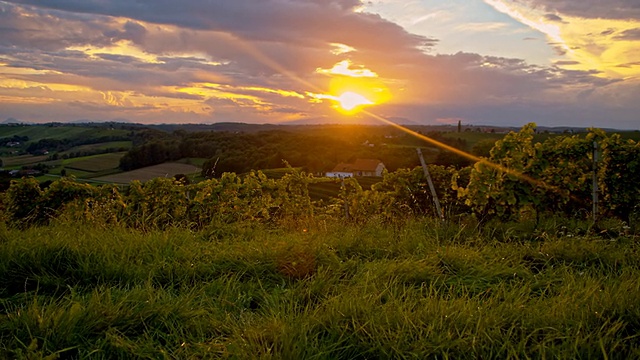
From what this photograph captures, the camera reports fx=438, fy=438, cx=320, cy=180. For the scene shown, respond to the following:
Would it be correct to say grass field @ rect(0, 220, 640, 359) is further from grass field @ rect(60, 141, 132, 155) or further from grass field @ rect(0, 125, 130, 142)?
grass field @ rect(0, 125, 130, 142)

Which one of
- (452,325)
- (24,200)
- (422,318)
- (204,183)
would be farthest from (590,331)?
(24,200)

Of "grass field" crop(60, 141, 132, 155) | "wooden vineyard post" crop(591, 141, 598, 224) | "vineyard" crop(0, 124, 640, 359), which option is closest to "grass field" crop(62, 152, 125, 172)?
"grass field" crop(60, 141, 132, 155)

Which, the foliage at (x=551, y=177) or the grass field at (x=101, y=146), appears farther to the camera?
the grass field at (x=101, y=146)

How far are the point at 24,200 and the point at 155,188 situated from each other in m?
2.41

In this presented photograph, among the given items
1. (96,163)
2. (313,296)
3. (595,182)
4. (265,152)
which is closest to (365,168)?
(265,152)

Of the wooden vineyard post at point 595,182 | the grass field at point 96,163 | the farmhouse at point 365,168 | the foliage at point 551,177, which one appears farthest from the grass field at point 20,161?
the wooden vineyard post at point 595,182

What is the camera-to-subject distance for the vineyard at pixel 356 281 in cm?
276

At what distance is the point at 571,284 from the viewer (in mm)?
3693

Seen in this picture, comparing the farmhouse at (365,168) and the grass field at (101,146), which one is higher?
the grass field at (101,146)

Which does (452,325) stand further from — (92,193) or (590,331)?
(92,193)

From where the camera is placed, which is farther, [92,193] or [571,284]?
[92,193]

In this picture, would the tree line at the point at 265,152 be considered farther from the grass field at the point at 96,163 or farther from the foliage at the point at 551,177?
the foliage at the point at 551,177

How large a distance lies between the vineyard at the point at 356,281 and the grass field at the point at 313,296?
0.02 meters

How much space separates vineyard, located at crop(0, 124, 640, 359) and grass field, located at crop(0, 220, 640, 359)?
2cm
